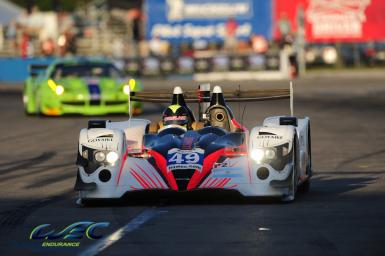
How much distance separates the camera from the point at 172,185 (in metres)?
11.0

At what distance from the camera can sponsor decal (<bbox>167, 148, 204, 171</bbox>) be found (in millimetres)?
11047

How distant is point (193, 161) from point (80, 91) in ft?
48.5

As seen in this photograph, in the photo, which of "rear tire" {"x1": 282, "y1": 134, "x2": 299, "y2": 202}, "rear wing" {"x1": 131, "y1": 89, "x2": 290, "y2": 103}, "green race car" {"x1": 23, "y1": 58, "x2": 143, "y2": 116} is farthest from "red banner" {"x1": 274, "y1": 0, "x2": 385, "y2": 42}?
"rear tire" {"x1": 282, "y1": 134, "x2": 299, "y2": 202}

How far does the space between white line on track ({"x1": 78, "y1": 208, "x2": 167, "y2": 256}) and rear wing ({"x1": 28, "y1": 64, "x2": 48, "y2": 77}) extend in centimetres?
1649

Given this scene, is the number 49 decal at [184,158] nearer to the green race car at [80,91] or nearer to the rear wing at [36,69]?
the green race car at [80,91]

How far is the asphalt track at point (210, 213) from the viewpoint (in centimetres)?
860

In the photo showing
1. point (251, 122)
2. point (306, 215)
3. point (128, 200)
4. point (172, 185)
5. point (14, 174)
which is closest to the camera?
point (306, 215)

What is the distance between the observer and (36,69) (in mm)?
27781

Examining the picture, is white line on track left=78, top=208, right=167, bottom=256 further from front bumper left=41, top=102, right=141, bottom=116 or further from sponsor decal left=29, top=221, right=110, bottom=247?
front bumper left=41, top=102, right=141, bottom=116

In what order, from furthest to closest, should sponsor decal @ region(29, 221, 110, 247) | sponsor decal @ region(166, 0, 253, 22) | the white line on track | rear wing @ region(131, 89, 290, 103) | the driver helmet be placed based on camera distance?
sponsor decal @ region(166, 0, 253, 22) < rear wing @ region(131, 89, 290, 103) < the driver helmet < sponsor decal @ region(29, 221, 110, 247) < the white line on track

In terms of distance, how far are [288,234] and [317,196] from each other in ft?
9.74

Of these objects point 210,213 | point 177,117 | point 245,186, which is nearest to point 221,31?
point 177,117

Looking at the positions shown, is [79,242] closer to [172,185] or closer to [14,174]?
[172,185]

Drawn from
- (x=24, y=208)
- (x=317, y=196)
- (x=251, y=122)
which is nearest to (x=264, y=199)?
(x=317, y=196)
